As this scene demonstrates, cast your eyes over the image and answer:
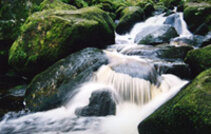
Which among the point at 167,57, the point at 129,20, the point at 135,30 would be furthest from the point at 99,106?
the point at 129,20

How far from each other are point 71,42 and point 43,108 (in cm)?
275

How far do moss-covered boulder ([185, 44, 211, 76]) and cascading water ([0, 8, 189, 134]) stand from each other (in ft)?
1.79

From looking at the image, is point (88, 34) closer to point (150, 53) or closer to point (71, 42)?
point (71, 42)

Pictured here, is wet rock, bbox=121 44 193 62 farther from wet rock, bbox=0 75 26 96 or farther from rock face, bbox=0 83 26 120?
wet rock, bbox=0 75 26 96

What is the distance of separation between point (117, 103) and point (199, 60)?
265 cm

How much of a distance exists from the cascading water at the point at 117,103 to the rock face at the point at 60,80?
0.20m

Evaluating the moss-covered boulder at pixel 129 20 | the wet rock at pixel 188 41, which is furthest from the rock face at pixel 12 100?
the moss-covered boulder at pixel 129 20

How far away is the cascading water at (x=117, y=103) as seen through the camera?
343 centimetres

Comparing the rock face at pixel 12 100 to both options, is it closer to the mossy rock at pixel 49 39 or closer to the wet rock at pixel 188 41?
the mossy rock at pixel 49 39

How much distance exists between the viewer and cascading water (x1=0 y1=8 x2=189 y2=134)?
3432 mm

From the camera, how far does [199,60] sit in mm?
4887

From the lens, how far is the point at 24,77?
22.0ft

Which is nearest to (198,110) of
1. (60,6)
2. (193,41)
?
(193,41)

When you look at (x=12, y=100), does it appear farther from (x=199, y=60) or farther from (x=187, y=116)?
(x=199, y=60)
